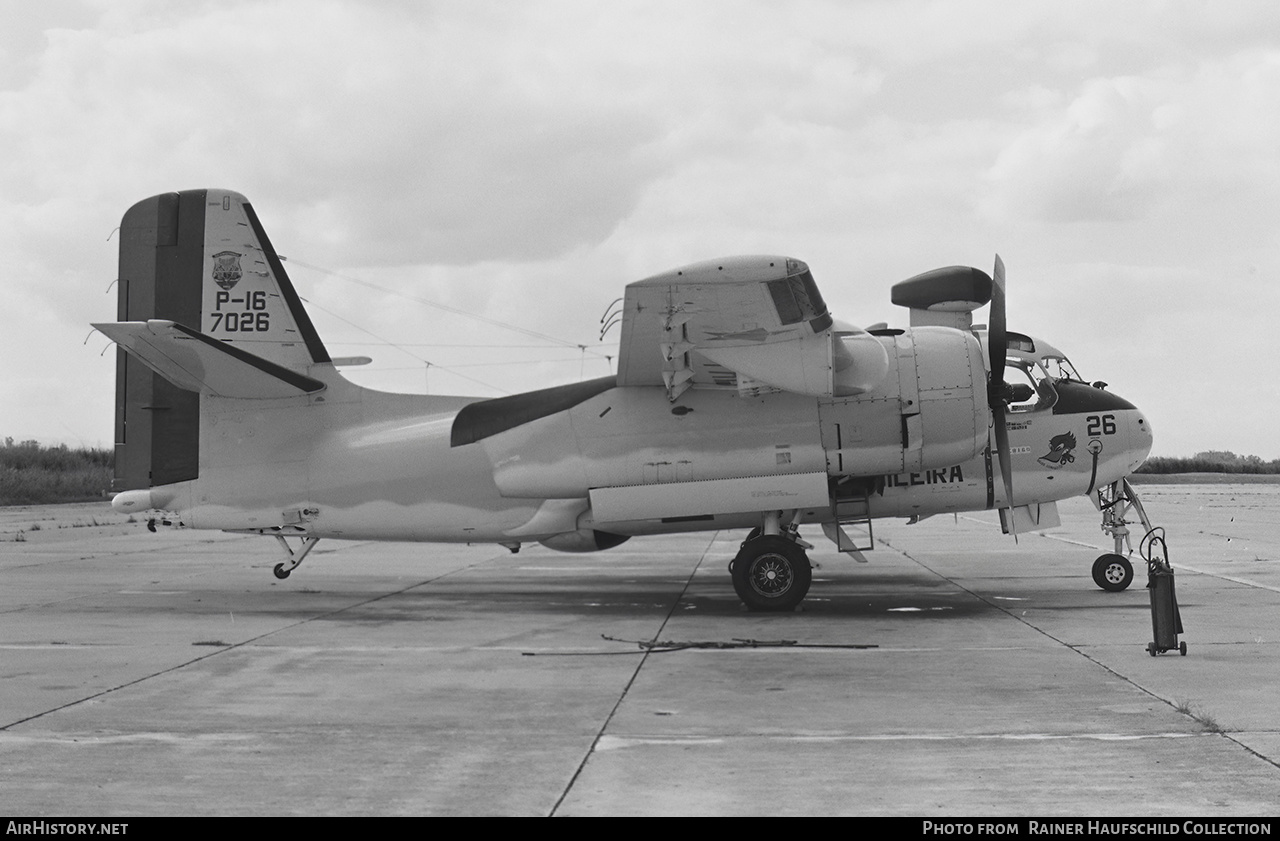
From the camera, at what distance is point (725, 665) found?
35.8 feet

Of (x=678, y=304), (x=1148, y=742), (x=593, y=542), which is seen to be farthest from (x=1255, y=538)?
(x=1148, y=742)

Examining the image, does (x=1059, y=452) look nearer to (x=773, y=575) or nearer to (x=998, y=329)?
(x=998, y=329)

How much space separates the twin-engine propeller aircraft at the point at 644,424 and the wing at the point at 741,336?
0.09ft

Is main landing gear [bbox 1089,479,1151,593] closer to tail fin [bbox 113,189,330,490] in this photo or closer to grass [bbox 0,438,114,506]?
tail fin [bbox 113,189,330,490]

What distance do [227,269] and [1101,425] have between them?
1196cm

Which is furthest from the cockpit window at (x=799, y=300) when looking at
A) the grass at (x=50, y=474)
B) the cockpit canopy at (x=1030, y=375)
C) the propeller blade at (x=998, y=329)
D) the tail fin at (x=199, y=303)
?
the grass at (x=50, y=474)

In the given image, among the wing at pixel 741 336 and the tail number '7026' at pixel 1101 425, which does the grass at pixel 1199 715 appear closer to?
the wing at pixel 741 336

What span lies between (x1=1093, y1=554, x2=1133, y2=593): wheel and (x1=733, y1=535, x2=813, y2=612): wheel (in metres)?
4.55

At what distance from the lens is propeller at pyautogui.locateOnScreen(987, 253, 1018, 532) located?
48.9 ft

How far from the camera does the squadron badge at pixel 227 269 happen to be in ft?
55.8

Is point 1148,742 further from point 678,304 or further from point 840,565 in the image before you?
point 840,565

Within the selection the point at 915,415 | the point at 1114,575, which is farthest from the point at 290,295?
the point at 1114,575

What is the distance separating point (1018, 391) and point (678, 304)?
553 centimetres

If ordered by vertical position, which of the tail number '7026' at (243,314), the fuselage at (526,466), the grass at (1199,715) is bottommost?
the grass at (1199,715)
